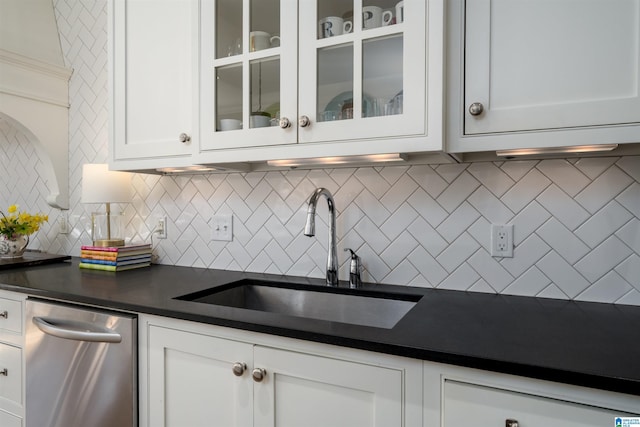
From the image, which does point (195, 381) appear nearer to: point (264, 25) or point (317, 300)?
point (317, 300)

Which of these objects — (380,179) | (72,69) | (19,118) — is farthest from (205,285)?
(72,69)

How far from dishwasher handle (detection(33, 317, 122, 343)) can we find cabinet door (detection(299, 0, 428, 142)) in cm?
90

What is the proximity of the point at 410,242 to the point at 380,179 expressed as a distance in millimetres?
267

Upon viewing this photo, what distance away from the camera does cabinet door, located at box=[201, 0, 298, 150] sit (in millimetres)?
1315

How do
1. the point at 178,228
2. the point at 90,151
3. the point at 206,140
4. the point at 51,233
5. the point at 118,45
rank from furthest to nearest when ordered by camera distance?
the point at 51,233 < the point at 90,151 < the point at 178,228 < the point at 118,45 < the point at 206,140

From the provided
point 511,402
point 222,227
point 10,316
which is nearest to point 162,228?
point 222,227

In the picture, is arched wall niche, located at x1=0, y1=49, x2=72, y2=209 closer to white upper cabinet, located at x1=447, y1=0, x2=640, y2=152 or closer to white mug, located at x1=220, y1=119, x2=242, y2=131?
white mug, located at x1=220, y1=119, x2=242, y2=131

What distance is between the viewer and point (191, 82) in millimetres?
1504

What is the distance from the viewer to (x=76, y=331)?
4.37 feet

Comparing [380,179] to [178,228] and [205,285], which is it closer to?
[205,285]

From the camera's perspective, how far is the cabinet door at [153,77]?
153 cm

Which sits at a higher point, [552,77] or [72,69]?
[72,69]

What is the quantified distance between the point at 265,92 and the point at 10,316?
133 cm

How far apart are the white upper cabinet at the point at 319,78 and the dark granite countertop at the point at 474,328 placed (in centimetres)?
50
